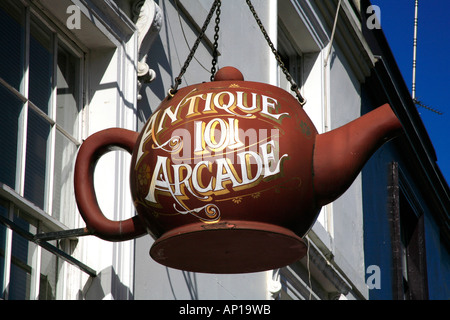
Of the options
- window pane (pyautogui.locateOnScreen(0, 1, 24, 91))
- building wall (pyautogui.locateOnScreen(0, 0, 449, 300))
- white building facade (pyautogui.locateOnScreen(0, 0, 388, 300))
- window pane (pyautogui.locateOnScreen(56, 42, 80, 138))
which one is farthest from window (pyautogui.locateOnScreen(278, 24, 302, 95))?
window pane (pyautogui.locateOnScreen(0, 1, 24, 91))

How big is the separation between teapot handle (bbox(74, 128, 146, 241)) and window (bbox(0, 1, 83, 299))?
59 cm

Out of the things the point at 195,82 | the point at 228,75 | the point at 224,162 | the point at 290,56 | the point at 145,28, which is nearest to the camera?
the point at 224,162

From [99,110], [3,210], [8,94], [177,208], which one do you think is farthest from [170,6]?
[177,208]

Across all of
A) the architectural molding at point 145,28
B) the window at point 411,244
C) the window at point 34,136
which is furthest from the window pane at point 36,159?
the window at point 411,244

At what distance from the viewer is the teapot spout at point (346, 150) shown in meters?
3.12

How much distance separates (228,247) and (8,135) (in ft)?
4.08

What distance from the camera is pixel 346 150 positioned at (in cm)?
315

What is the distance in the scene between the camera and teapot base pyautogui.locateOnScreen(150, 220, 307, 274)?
9.77 ft

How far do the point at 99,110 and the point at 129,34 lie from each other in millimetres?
412

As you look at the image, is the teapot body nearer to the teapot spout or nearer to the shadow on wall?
the teapot spout

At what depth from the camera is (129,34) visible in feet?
15.2

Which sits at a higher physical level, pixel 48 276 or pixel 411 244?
pixel 411 244

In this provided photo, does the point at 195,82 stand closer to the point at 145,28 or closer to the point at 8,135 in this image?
the point at 145,28

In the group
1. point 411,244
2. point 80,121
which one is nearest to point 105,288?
point 80,121
